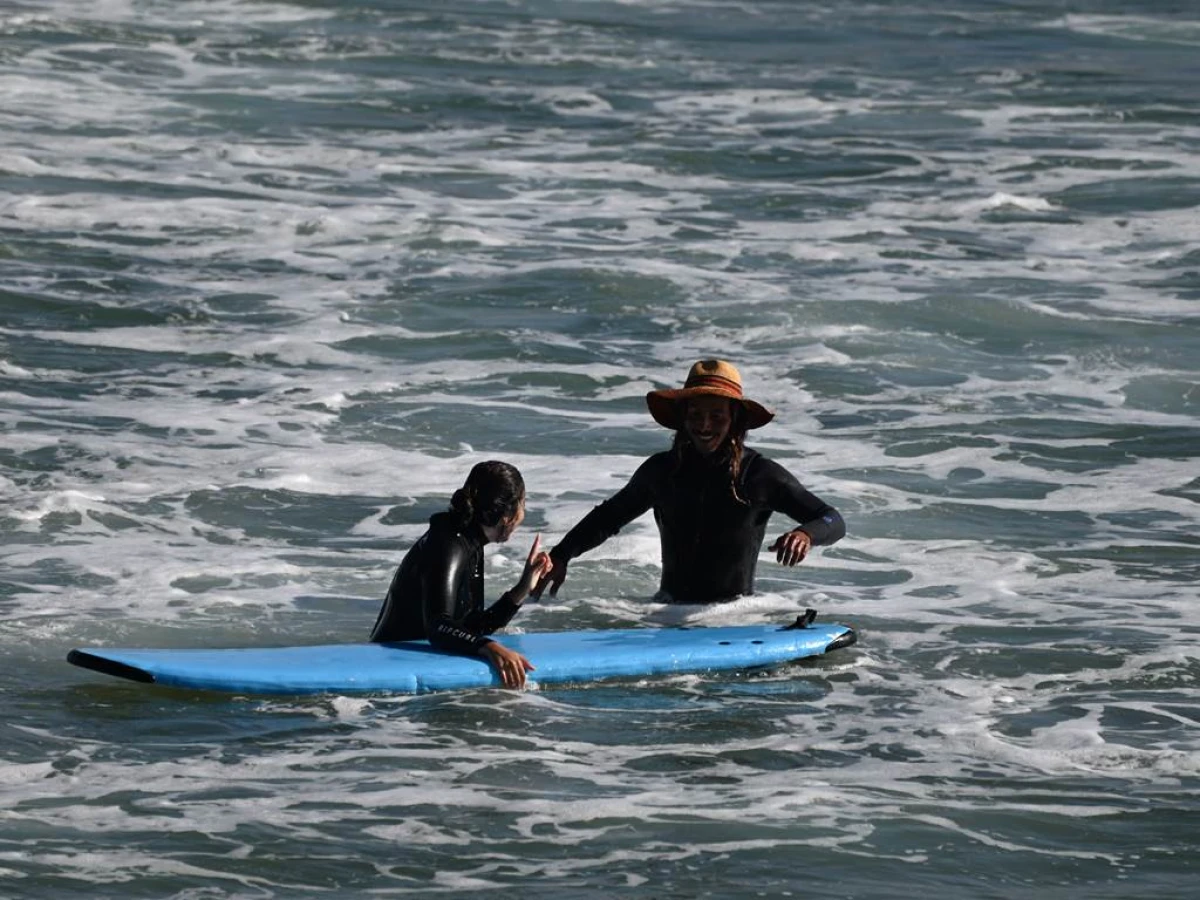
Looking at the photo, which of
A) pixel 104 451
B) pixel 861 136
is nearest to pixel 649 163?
pixel 861 136

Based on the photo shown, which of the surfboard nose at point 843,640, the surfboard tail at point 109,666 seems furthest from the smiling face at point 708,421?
the surfboard tail at point 109,666

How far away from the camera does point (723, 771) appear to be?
6.72 metres

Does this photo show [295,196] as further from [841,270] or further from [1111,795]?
[1111,795]

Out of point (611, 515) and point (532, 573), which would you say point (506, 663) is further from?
point (611, 515)

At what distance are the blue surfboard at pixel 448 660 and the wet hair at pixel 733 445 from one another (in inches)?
22.0

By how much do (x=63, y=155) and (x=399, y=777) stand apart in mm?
13687

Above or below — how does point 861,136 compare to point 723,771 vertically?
above

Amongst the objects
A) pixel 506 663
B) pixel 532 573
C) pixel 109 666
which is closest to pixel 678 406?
pixel 532 573

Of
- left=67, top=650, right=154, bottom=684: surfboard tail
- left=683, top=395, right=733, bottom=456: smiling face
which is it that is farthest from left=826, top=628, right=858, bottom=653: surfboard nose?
left=67, top=650, right=154, bottom=684: surfboard tail

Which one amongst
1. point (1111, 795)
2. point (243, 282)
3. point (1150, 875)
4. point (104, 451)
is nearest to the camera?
point (1150, 875)

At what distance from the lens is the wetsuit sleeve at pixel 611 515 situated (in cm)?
805

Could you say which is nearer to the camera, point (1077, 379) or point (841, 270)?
point (1077, 379)

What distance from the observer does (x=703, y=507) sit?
8172 millimetres

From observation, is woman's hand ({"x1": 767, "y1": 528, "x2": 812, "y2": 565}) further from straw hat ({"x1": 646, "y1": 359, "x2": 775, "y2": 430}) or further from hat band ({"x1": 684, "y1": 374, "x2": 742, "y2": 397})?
hat band ({"x1": 684, "y1": 374, "x2": 742, "y2": 397})
